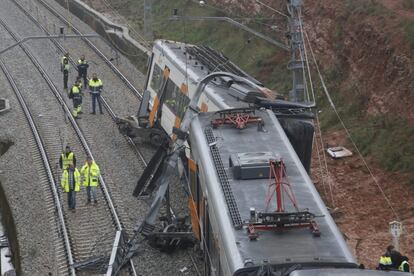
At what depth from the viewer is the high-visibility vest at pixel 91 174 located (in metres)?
20.0

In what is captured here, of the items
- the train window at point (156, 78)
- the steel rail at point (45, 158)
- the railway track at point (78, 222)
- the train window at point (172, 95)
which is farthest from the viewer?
the train window at point (156, 78)

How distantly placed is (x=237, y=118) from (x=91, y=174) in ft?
20.3

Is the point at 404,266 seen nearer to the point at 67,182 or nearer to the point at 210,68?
the point at 67,182

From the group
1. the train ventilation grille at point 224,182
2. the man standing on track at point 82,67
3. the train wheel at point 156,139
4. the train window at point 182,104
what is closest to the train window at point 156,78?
the train wheel at point 156,139

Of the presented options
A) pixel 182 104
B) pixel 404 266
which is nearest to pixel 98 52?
pixel 182 104

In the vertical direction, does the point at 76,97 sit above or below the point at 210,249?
below

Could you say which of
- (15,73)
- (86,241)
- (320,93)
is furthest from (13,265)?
(15,73)

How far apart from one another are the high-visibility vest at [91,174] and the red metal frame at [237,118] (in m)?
5.55

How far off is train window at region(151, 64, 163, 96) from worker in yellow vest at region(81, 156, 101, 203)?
16.0 ft

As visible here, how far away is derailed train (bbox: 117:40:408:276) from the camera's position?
34.7 feet

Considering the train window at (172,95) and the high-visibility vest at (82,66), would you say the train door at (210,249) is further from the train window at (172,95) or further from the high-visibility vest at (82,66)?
the high-visibility vest at (82,66)

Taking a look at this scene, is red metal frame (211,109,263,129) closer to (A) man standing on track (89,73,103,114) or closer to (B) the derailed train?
(B) the derailed train

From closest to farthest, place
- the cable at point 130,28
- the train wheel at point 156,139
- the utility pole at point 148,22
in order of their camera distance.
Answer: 1. the train wheel at point 156,139
2. the utility pole at point 148,22
3. the cable at point 130,28

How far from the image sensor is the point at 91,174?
20.1 m
